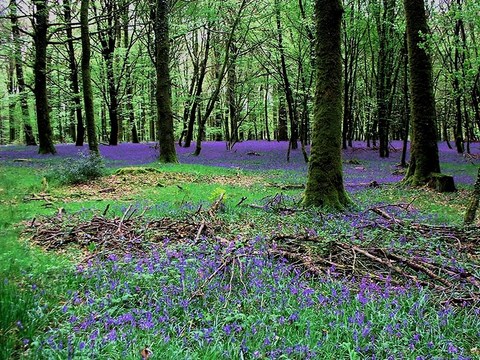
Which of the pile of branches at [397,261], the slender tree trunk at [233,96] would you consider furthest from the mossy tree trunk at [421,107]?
the slender tree trunk at [233,96]

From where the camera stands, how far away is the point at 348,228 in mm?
6230

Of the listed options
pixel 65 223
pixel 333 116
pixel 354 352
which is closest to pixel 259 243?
pixel 354 352

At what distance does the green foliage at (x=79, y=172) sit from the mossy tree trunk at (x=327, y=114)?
7635 millimetres

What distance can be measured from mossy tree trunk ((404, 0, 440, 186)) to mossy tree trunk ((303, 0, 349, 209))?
4996 mm

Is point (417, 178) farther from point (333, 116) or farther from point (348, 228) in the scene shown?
point (348, 228)

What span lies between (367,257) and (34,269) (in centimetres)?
395

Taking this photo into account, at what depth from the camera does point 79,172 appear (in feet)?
39.6

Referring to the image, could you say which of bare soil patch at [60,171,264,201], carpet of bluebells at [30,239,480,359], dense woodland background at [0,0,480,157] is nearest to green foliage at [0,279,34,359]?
carpet of bluebells at [30,239,480,359]

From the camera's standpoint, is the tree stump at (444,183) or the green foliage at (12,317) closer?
the green foliage at (12,317)

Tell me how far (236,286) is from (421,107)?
35.4 ft

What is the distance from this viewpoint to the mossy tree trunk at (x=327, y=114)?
8.31 metres

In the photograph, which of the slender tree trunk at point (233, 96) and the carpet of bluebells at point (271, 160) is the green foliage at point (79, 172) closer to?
the carpet of bluebells at point (271, 160)

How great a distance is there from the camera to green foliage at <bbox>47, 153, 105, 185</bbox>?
11.7 metres

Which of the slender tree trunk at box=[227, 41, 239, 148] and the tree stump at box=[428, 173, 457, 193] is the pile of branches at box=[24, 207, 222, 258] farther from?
the slender tree trunk at box=[227, 41, 239, 148]
